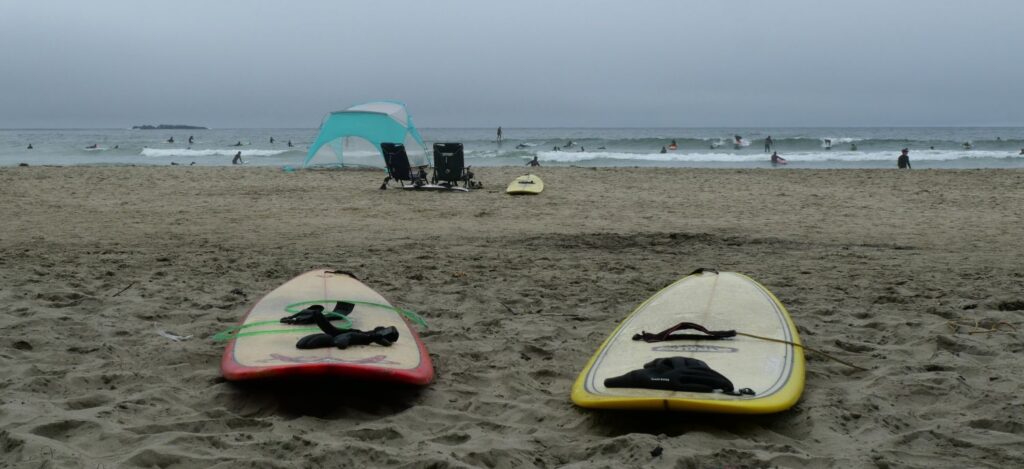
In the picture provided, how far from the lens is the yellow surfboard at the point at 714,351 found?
9.63 feet

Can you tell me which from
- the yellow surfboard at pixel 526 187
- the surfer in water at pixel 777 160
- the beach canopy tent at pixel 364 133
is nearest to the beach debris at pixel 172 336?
the yellow surfboard at pixel 526 187

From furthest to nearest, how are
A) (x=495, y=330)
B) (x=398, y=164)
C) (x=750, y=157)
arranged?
(x=750, y=157)
(x=398, y=164)
(x=495, y=330)

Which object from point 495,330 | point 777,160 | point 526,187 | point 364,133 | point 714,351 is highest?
point 364,133

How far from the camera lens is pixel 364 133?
59.5 feet

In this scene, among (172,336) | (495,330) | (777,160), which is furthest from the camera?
(777,160)

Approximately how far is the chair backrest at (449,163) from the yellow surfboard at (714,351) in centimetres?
908

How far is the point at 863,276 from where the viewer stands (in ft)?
18.7

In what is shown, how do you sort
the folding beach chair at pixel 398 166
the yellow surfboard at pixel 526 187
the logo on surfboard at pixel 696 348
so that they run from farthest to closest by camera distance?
the folding beach chair at pixel 398 166 < the yellow surfboard at pixel 526 187 < the logo on surfboard at pixel 696 348

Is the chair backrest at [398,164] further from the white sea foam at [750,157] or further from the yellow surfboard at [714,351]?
the white sea foam at [750,157]

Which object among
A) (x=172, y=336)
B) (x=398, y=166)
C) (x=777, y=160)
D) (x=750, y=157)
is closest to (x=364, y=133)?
(x=398, y=166)

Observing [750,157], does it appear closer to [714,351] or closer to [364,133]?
[364,133]

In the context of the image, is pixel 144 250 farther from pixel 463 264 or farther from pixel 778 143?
pixel 778 143

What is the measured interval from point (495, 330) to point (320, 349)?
4.12ft

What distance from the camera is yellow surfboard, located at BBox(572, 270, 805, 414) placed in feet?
9.63
